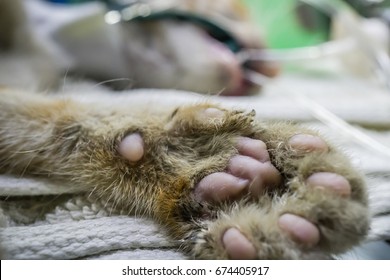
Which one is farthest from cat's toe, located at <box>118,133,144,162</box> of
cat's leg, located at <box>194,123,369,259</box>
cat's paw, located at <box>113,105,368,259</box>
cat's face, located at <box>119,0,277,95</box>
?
cat's face, located at <box>119,0,277,95</box>

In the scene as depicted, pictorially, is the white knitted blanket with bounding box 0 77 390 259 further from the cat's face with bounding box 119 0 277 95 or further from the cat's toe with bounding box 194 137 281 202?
the cat's face with bounding box 119 0 277 95

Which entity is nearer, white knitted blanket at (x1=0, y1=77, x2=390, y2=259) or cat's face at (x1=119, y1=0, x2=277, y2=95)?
white knitted blanket at (x1=0, y1=77, x2=390, y2=259)

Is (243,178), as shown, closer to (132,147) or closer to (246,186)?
(246,186)

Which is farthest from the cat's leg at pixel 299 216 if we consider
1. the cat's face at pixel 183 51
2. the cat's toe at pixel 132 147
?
the cat's face at pixel 183 51

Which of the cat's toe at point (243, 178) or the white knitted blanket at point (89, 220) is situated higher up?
the cat's toe at point (243, 178)

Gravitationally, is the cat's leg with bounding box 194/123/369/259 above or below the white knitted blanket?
above

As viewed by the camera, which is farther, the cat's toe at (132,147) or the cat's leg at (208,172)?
the cat's toe at (132,147)

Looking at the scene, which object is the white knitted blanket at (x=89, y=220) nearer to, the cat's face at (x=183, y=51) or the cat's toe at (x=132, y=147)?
the cat's toe at (x=132, y=147)
